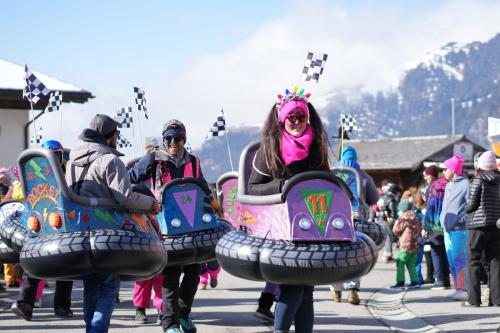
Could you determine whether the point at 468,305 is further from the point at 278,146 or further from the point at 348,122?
the point at 348,122

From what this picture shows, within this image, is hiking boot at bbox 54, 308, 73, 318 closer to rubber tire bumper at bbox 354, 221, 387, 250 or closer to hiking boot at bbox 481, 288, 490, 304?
rubber tire bumper at bbox 354, 221, 387, 250

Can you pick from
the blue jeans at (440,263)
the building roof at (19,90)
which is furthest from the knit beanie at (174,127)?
the building roof at (19,90)

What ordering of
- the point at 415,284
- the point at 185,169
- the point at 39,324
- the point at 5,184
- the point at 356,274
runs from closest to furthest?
1. the point at 356,274
2. the point at 185,169
3. the point at 39,324
4. the point at 415,284
5. the point at 5,184

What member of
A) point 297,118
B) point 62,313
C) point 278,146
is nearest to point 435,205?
point 62,313

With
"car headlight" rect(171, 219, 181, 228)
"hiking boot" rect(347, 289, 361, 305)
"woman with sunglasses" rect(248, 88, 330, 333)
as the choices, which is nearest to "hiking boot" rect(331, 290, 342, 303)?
"hiking boot" rect(347, 289, 361, 305)

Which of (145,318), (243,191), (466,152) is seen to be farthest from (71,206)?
(466,152)

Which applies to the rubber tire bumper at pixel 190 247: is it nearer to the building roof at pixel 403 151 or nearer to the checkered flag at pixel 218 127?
the checkered flag at pixel 218 127

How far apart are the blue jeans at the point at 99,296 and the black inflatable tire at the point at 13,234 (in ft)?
4.62

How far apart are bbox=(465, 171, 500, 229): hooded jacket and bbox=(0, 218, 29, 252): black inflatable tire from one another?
4.88m

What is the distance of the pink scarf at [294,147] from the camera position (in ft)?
19.8

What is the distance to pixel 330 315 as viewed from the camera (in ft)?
31.9

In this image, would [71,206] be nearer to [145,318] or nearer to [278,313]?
[278,313]

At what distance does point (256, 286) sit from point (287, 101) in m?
7.51

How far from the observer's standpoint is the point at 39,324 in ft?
29.3
